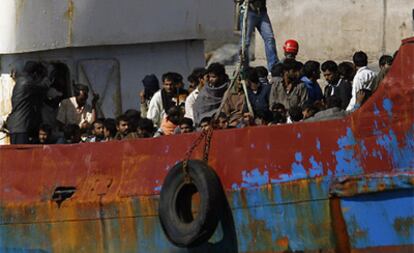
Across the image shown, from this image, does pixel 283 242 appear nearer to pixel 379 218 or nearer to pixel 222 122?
pixel 379 218

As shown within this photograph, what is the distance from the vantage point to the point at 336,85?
1473 centimetres

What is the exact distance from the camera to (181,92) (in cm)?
1550

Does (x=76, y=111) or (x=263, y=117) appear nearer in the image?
(x=263, y=117)

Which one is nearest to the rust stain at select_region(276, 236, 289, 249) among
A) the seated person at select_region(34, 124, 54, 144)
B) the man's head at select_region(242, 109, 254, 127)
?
the man's head at select_region(242, 109, 254, 127)

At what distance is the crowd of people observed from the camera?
1354cm

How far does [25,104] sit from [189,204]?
3.64 meters

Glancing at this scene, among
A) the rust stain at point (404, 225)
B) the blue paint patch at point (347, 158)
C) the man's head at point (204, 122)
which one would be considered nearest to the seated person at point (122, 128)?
the man's head at point (204, 122)

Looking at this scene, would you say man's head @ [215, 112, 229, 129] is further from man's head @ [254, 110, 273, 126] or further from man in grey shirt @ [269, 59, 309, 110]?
man in grey shirt @ [269, 59, 309, 110]

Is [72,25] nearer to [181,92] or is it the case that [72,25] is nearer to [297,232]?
[181,92]

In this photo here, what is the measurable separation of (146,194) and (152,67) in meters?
3.88

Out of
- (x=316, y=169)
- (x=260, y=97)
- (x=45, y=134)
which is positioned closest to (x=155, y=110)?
(x=45, y=134)

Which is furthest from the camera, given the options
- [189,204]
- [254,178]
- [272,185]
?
[189,204]

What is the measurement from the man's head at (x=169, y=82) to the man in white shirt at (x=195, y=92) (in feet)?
0.76

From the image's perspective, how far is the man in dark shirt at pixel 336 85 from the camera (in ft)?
47.4
